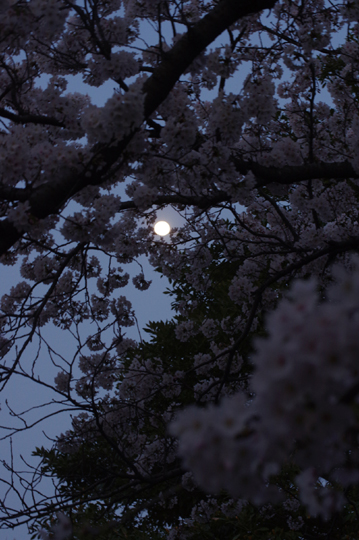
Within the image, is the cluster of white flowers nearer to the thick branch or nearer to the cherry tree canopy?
the cherry tree canopy

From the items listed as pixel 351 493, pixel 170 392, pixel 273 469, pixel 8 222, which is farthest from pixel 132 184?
pixel 351 493

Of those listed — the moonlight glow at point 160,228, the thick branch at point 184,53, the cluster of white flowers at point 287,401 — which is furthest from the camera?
the moonlight glow at point 160,228

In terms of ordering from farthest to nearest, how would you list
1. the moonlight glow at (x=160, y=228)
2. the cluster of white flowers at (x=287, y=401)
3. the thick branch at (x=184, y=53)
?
the moonlight glow at (x=160, y=228) → the thick branch at (x=184, y=53) → the cluster of white flowers at (x=287, y=401)

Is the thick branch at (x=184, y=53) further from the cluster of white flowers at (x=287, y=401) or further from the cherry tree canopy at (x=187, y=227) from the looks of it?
the cluster of white flowers at (x=287, y=401)

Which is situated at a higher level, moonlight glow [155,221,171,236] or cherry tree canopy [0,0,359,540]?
moonlight glow [155,221,171,236]

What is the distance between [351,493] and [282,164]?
7196mm

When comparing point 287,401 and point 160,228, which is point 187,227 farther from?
point 287,401

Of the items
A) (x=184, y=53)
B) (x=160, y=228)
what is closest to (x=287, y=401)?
(x=184, y=53)

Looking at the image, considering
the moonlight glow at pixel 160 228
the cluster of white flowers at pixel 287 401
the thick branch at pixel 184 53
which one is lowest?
the cluster of white flowers at pixel 287 401

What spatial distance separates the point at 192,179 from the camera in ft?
14.5

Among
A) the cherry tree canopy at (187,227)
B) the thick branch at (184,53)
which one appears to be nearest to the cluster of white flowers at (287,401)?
the cherry tree canopy at (187,227)

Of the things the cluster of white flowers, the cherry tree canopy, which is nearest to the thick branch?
the cherry tree canopy

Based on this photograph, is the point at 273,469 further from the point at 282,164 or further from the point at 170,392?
the point at 170,392

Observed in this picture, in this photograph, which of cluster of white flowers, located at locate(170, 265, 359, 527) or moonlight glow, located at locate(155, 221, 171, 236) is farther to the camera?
moonlight glow, located at locate(155, 221, 171, 236)
